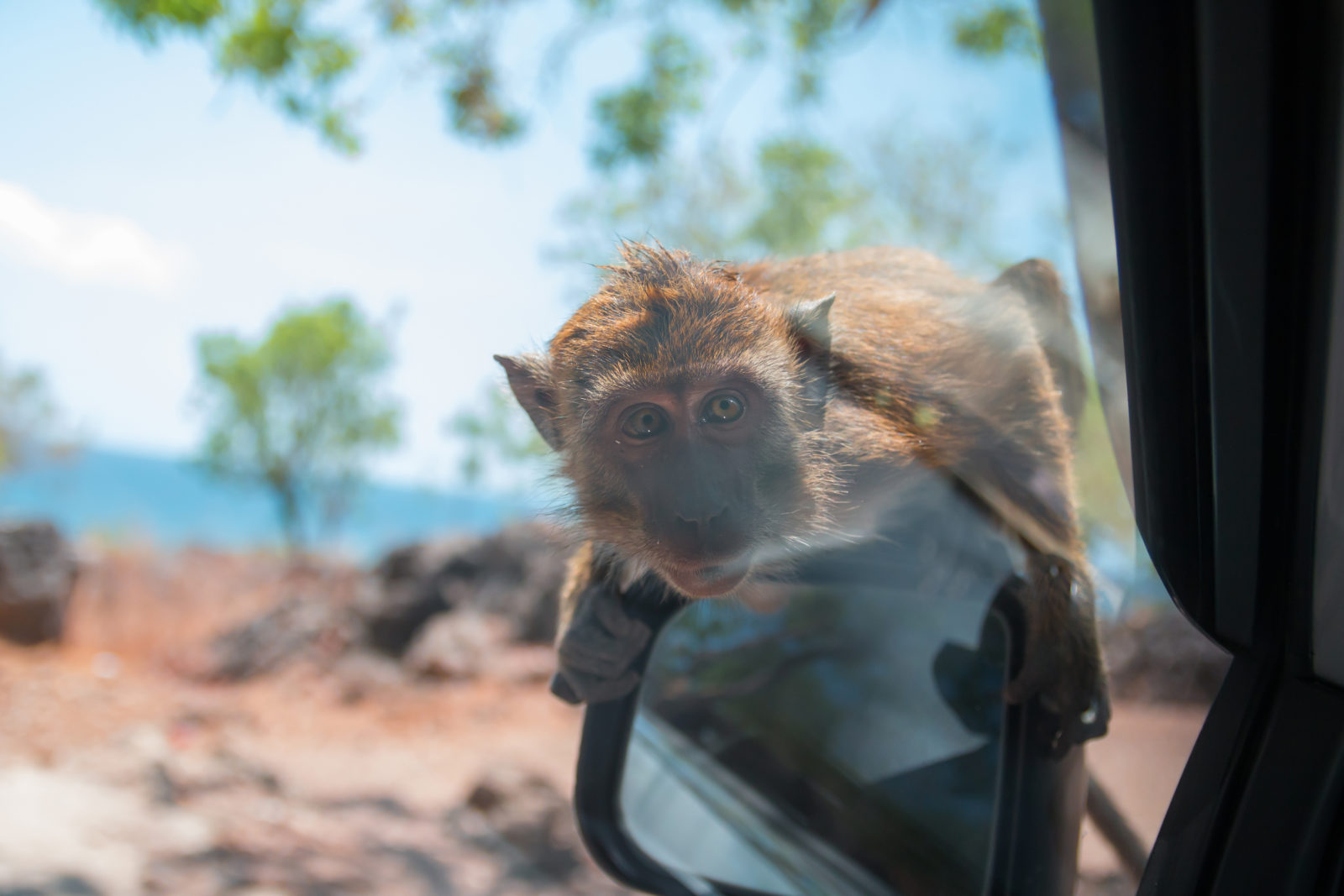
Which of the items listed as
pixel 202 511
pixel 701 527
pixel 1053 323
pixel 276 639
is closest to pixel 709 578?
pixel 701 527

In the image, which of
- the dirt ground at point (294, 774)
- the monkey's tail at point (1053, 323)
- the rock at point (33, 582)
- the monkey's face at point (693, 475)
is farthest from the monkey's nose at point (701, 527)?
the rock at point (33, 582)

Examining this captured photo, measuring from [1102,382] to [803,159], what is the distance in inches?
331

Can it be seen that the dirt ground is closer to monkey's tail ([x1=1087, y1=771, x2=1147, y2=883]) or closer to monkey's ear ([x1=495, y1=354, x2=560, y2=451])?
Result: monkey's tail ([x1=1087, y1=771, x2=1147, y2=883])

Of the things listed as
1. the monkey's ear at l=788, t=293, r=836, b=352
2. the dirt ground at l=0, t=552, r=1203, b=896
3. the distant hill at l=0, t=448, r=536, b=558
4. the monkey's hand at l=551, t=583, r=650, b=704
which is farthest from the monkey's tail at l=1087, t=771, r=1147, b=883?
the distant hill at l=0, t=448, r=536, b=558

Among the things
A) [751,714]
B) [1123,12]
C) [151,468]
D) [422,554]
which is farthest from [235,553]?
[151,468]

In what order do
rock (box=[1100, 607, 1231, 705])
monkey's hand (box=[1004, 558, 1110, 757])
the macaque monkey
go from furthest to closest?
1. the macaque monkey
2. monkey's hand (box=[1004, 558, 1110, 757])
3. rock (box=[1100, 607, 1231, 705])

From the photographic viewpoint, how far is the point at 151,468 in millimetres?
73938

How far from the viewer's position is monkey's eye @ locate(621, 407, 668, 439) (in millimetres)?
2107

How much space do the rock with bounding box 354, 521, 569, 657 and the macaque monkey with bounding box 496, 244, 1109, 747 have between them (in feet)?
34.6

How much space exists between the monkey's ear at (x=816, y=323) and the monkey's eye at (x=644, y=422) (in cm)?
43

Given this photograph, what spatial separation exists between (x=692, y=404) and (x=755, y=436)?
17 centimetres

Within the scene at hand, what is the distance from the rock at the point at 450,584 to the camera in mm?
12922

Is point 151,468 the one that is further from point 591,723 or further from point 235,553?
point 591,723

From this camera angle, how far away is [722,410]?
2.09 m
